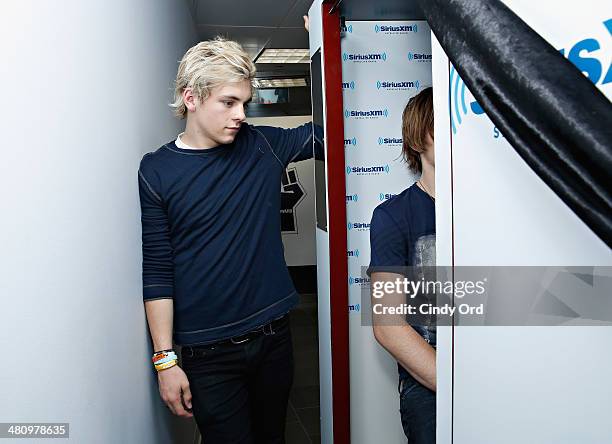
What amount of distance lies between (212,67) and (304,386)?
285cm

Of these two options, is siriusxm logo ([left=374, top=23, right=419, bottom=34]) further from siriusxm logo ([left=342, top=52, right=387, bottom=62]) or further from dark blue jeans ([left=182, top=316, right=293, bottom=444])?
dark blue jeans ([left=182, top=316, right=293, bottom=444])

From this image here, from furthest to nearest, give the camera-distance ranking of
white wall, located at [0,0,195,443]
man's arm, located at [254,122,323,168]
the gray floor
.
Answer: the gray floor, man's arm, located at [254,122,323,168], white wall, located at [0,0,195,443]

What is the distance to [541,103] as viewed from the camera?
60 cm

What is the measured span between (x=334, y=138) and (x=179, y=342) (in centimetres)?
94

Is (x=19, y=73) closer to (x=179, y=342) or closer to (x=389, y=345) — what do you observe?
(x=179, y=342)

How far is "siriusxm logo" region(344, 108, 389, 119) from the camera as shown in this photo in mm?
2166

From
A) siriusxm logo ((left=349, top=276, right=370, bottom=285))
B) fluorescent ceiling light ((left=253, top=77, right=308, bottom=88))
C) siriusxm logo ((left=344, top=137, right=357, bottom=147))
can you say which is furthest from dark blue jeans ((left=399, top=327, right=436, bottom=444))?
fluorescent ceiling light ((left=253, top=77, right=308, bottom=88))

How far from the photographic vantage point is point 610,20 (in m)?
0.61

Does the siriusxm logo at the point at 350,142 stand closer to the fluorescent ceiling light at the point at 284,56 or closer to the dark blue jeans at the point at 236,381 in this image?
the dark blue jeans at the point at 236,381

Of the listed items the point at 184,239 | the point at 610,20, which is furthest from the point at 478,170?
the point at 184,239

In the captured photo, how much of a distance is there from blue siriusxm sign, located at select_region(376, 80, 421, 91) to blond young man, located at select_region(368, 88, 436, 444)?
0.60m

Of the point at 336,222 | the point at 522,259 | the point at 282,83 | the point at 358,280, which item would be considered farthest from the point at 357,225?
the point at 282,83

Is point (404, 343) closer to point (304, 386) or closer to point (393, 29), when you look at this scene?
point (393, 29)

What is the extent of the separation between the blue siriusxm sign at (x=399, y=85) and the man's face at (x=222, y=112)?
2.23 feet
